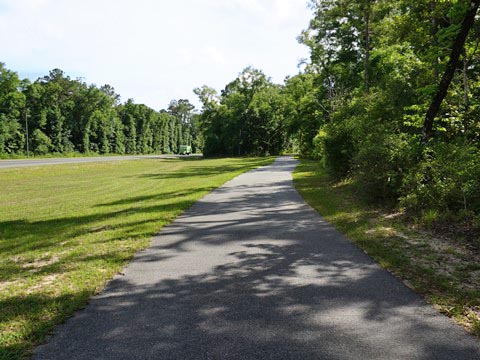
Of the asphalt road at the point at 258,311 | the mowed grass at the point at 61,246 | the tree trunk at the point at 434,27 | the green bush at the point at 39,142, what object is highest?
the tree trunk at the point at 434,27

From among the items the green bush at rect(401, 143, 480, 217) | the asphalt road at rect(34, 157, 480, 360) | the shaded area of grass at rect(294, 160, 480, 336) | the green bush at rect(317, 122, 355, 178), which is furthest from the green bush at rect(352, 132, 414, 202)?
the green bush at rect(317, 122, 355, 178)

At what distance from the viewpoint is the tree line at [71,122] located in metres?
51.4

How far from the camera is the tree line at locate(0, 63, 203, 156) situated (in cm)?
5144

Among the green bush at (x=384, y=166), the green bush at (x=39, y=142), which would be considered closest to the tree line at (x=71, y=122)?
the green bush at (x=39, y=142)

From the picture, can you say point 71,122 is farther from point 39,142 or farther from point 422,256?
point 422,256

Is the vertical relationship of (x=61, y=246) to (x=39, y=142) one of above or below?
below

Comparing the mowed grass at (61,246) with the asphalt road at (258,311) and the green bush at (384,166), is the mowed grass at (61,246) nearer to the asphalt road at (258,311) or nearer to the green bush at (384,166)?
the asphalt road at (258,311)

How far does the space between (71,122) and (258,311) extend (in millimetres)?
68200

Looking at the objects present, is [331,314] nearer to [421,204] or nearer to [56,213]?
[421,204]

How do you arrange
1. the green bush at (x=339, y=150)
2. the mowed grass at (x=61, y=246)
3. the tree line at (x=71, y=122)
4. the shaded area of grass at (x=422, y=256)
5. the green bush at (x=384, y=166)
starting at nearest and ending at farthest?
the mowed grass at (x=61, y=246), the shaded area of grass at (x=422, y=256), the green bush at (x=384, y=166), the green bush at (x=339, y=150), the tree line at (x=71, y=122)

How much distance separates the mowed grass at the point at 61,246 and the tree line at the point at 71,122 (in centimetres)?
4382

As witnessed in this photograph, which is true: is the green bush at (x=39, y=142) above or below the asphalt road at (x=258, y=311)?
above

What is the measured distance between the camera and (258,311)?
3674 mm

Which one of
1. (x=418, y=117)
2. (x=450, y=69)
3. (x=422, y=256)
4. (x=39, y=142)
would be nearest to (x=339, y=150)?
A: (x=418, y=117)
